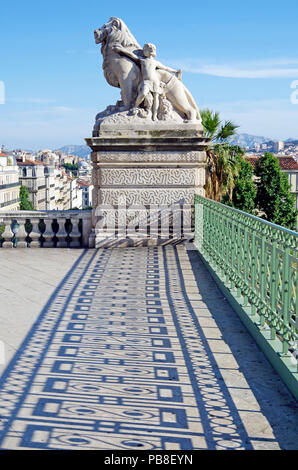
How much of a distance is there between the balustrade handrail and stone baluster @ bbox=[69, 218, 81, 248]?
135 inches

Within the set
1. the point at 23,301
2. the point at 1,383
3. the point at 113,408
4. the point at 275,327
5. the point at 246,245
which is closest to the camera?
the point at 113,408

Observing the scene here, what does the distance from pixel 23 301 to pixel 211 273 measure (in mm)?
2651

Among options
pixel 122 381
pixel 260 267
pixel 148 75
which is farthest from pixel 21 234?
pixel 122 381

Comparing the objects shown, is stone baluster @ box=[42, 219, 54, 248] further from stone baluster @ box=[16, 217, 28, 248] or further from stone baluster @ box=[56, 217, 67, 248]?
stone baluster @ box=[16, 217, 28, 248]

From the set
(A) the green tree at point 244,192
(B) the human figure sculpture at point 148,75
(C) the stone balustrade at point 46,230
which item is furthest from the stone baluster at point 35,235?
(A) the green tree at point 244,192

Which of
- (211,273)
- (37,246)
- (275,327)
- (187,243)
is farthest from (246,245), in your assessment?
(37,246)

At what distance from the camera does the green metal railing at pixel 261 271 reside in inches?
156

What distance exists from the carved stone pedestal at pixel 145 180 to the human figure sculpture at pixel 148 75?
42 centimetres

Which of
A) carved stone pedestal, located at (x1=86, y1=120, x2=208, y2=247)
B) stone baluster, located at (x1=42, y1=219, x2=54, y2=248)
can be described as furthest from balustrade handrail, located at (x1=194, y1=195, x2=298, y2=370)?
stone baluster, located at (x1=42, y1=219, x2=54, y2=248)

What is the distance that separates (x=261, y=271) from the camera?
Result: 4.80 meters

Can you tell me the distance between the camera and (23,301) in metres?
6.21

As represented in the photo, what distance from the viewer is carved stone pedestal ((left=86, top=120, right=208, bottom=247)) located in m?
9.89

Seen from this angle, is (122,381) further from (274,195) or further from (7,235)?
(274,195)
